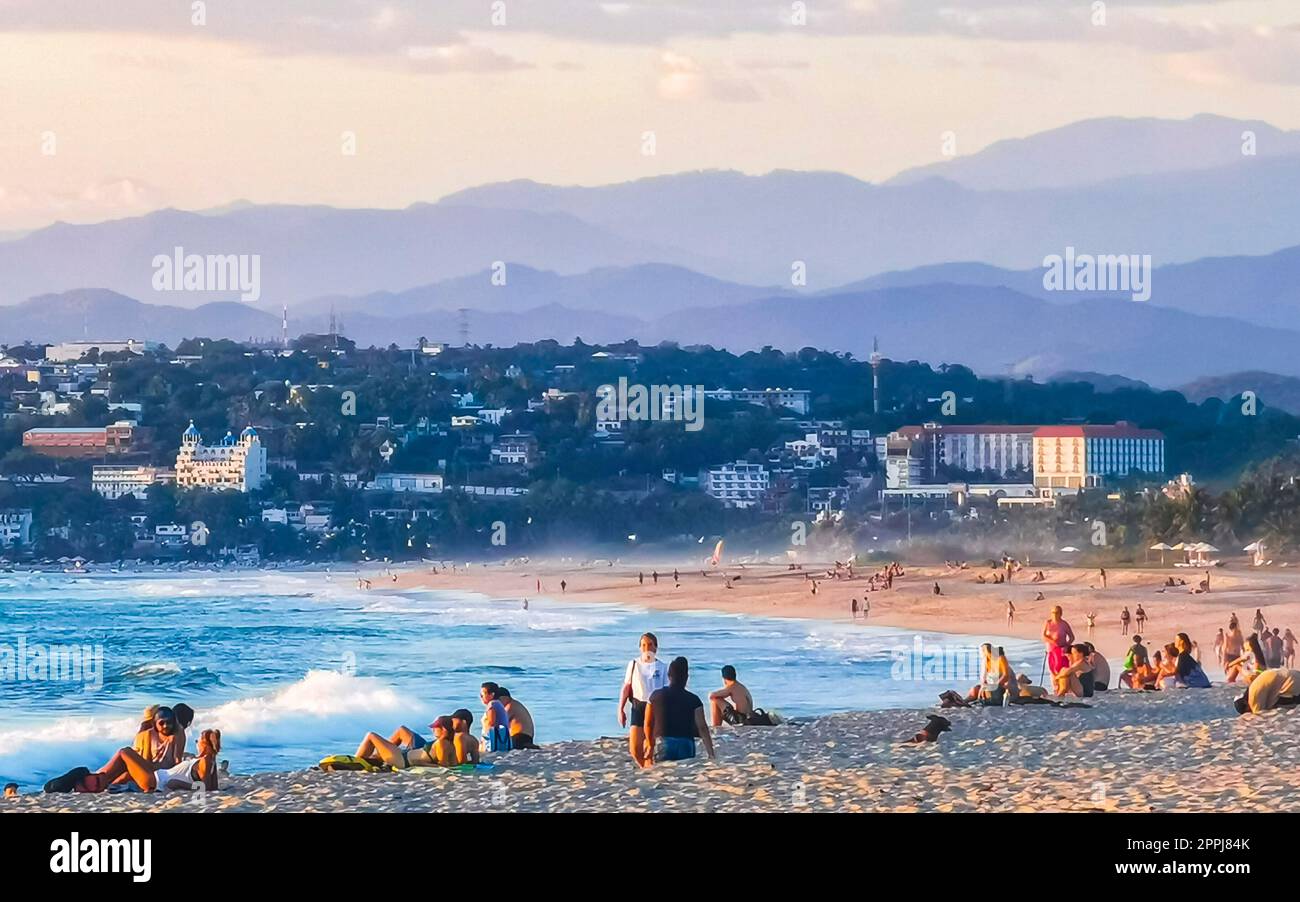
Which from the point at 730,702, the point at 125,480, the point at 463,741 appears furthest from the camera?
the point at 125,480

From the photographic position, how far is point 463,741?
44.6ft

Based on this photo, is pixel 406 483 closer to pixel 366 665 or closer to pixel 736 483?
pixel 736 483

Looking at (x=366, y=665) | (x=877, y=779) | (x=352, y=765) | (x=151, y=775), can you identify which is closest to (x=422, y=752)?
(x=352, y=765)

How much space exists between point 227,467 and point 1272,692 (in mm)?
80060

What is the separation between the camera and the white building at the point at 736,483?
87125 mm

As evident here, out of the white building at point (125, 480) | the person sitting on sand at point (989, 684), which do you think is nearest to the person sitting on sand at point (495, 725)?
the person sitting on sand at point (989, 684)

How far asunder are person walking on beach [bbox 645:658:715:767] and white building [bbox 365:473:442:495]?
76.9 m

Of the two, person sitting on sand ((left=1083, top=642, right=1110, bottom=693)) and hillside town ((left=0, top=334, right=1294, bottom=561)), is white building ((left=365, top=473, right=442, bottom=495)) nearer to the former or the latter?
hillside town ((left=0, top=334, right=1294, bottom=561))

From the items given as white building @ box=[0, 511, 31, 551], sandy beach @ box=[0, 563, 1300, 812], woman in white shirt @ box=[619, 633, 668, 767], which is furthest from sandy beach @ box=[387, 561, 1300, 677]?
white building @ box=[0, 511, 31, 551]

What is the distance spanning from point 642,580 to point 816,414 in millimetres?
46452

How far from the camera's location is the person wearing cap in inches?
534

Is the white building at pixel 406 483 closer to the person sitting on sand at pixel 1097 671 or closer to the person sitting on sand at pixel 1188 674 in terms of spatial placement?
the person sitting on sand at pixel 1097 671
